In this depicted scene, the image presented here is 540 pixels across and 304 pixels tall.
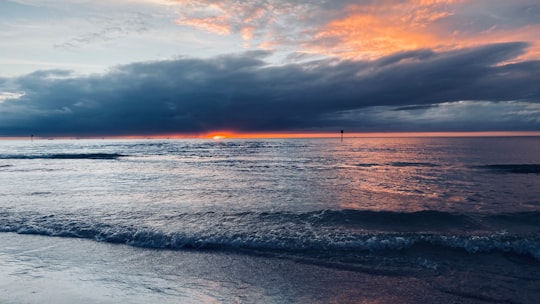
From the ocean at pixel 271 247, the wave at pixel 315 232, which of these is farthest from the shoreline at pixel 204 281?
the wave at pixel 315 232

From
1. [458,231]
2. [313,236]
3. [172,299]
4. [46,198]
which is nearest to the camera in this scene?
[172,299]

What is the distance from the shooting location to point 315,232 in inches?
453

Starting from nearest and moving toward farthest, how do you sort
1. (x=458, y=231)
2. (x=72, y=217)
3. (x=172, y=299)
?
(x=172, y=299) < (x=458, y=231) < (x=72, y=217)

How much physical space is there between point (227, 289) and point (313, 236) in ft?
15.4

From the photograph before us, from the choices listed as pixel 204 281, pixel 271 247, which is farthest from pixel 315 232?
pixel 204 281

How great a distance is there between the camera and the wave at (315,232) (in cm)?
1003

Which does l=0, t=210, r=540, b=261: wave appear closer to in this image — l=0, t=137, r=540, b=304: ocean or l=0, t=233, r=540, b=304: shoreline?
l=0, t=137, r=540, b=304: ocean

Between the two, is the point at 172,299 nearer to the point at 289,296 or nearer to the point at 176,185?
the point at 289,296

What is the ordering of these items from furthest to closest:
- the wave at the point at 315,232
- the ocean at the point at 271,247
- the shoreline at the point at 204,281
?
the wave at the point at 315,232
the ocean at the point at 271,247
the shoreline at the point at 204,281

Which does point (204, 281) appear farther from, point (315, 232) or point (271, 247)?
point (315, 232)

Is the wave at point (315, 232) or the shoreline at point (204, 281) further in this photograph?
the wave at point (315, 232)

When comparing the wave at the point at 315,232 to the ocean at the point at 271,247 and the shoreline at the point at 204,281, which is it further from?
the shoreline at the point at 204,281

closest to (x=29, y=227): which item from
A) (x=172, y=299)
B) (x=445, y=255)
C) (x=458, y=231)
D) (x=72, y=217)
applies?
(x=72, y=217)

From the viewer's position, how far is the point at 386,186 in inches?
896
